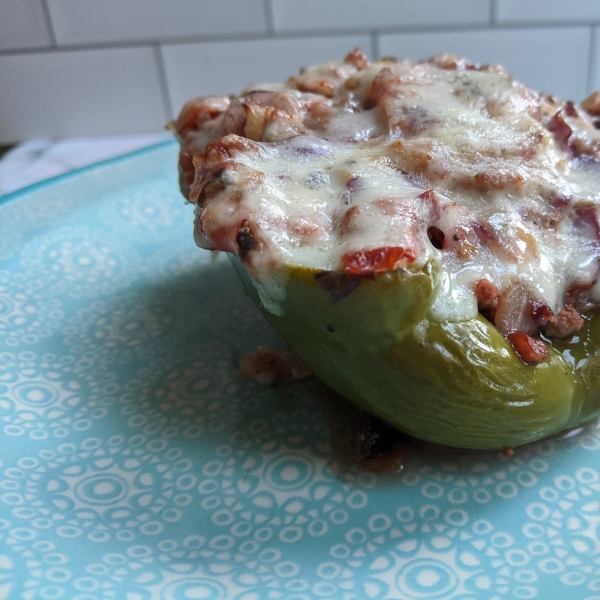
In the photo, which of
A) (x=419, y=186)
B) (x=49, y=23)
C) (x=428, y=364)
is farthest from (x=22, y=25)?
(x=428, y=364)

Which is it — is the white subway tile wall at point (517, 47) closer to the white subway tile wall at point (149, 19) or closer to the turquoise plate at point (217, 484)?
the white subway tile wall at point (149, 19)

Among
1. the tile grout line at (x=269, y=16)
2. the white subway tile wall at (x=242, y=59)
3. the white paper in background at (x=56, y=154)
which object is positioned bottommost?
the white paper in background at (x=56, y=154)

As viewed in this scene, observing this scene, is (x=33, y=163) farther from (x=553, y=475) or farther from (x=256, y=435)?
(x=553, y=475)

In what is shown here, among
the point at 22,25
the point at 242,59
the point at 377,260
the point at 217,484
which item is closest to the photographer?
the point at 377,260

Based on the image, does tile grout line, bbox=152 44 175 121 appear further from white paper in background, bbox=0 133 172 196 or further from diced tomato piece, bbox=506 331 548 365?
diced tomato piece, bbox=506 331 548 365

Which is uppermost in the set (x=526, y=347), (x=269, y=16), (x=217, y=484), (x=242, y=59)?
(x=269, y=16)

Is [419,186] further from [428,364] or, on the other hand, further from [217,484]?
[217,484]

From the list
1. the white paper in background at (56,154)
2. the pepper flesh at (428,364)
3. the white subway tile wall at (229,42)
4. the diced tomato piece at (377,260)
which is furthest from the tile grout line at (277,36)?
the diced tomato piece at (377,260)
